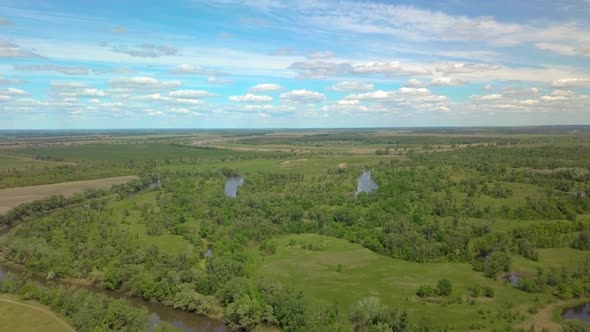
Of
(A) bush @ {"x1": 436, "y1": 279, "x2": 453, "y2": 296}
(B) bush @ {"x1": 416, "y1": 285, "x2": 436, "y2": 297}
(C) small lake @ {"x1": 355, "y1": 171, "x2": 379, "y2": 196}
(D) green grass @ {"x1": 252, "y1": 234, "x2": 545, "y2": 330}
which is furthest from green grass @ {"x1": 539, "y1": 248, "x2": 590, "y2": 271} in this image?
(C) small lake @ {"x1": 355, "y1": 171, "x2": 379, "y2": 196}

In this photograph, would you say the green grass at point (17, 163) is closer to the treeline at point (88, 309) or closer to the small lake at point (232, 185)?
the small lake at point (232, 185)

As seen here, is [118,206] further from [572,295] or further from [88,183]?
[572,295]

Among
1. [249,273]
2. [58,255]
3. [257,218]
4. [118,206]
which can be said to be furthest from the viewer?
[118,206]

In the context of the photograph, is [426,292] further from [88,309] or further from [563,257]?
[88,309]

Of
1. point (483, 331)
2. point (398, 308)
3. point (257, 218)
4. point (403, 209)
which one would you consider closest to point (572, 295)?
point (483, 331)

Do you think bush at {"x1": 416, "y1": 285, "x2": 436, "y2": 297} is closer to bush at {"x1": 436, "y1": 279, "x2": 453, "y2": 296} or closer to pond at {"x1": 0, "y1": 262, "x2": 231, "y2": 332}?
bush at {"x1": 436, "y1": 279, "x2": 453, "y2": 296}

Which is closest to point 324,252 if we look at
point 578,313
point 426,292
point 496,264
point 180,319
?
point 426,292
